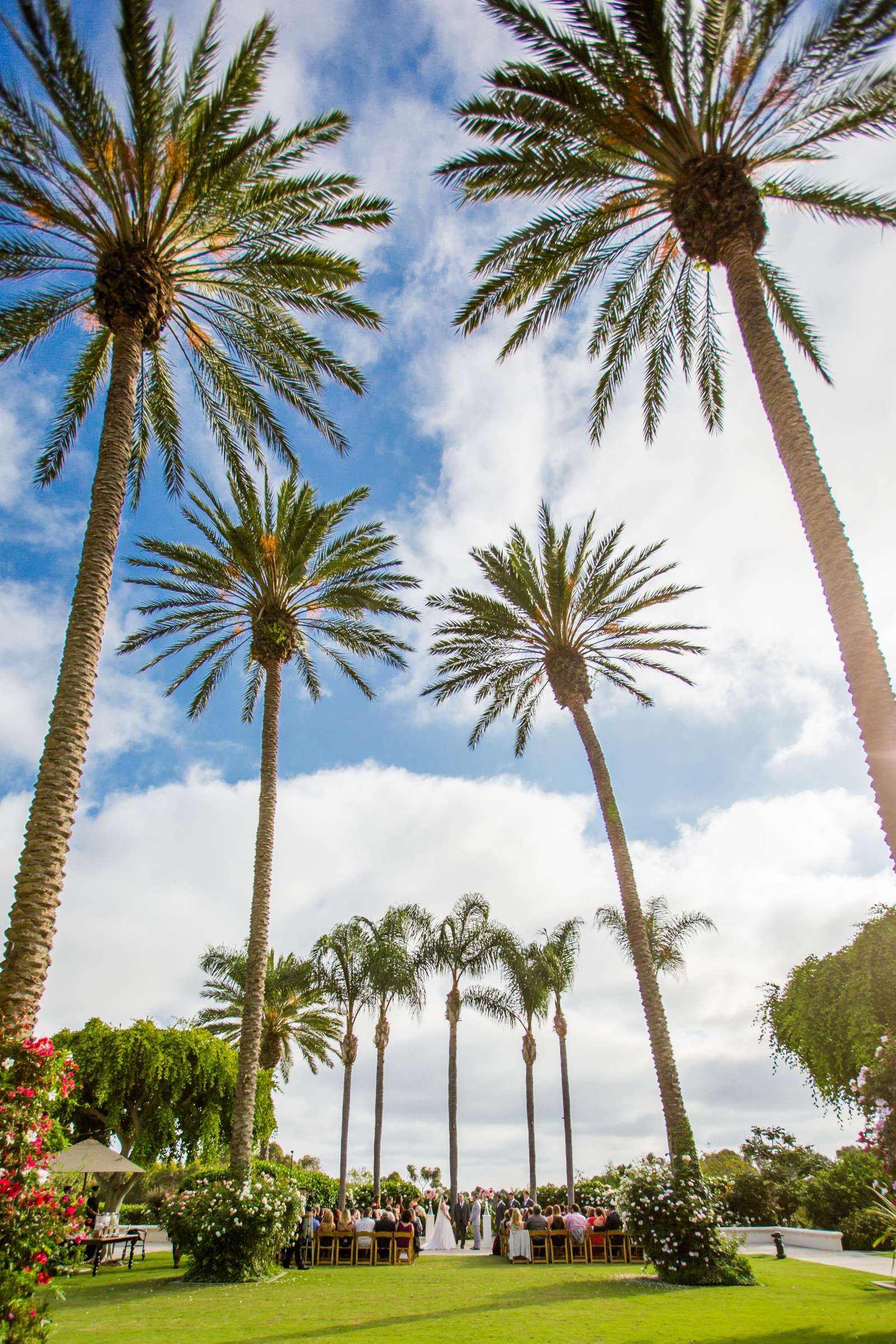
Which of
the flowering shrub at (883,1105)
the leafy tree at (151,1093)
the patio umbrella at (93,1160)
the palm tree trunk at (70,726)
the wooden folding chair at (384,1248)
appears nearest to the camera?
the palm tree trunk at (70,726)

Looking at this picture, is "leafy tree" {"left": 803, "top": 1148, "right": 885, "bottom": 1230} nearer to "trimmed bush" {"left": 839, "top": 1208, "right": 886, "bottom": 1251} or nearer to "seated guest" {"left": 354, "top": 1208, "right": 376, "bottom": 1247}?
"trimmed bush" {"left": 839, "top": 1208, "right": 886, "bottom": 1251}

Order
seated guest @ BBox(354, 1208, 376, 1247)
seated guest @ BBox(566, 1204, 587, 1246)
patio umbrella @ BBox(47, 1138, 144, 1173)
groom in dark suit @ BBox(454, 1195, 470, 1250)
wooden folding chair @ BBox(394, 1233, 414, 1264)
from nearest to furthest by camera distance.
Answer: patio umbrella @ BBox(47, 1138, 144, 1173), wooden folding chair @ BBox(394, 1233, 414, 1264), seated guest @ BBox(354, 1208, 376, 1247), seated guest @ BBox(566, 1204, 587, 1246), groom in dark suit @ BBox(454, 1195, 470, 1250)

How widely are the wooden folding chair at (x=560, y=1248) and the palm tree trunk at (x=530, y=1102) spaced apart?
1397cm

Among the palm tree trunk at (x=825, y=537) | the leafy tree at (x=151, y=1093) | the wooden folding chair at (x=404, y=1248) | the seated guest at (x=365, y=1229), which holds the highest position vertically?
the palm tree trunk at (x=825, y=537)

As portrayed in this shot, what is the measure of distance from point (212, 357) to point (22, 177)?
12.6 ft

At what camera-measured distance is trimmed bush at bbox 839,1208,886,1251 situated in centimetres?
2055

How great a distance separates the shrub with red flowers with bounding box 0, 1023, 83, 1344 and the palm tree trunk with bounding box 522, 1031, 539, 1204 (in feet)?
102

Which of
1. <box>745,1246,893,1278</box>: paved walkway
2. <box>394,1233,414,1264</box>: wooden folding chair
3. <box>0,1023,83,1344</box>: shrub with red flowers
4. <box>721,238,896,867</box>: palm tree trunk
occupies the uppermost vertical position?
<box>721,238,896,867</box>: palm tree trunk

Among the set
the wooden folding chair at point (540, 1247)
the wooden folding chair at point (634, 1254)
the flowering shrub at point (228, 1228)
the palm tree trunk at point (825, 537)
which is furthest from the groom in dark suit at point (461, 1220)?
the palm tree trunk at point (825, 537)

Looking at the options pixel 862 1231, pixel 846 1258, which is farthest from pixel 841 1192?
pixel 846 1258

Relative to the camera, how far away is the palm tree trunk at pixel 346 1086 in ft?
104

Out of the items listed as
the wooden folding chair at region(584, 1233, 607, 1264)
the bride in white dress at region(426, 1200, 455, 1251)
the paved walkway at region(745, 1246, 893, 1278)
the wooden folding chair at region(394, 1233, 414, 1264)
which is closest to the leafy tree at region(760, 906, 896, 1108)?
the paved walkway at region(745, 1246, 893, 1278)

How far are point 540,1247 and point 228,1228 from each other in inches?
387

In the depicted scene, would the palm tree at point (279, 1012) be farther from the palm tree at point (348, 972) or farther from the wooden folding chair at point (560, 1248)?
the wooden folding chair at point (560, 1248)
